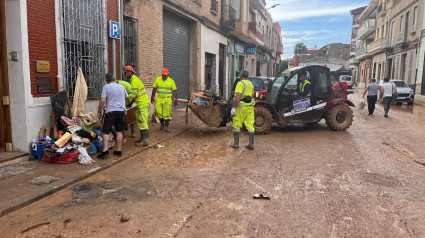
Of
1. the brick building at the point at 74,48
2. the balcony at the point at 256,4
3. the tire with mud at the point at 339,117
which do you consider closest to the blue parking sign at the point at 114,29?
the brick building at the point at 74,48

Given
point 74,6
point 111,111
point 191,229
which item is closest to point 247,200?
point 191,229

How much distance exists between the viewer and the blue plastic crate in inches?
243

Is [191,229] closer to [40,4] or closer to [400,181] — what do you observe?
[400,181]

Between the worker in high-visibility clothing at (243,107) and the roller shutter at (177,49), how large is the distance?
6173 mm

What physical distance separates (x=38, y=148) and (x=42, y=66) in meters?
1.60

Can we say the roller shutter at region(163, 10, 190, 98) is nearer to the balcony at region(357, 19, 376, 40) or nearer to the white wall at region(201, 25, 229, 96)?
the white wall at region(201, 25, 229, 96)

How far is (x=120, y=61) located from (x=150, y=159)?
378 centimetres

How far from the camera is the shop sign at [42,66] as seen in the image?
6316 millimetres

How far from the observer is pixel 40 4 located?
638 cm

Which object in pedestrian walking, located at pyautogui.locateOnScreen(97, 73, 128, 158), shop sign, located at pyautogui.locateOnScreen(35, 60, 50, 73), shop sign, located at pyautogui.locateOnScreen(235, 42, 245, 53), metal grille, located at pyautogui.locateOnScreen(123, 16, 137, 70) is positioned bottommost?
pedestrian walking, located at pyautogui.locateOnScreen(97, 73, 128, 158)

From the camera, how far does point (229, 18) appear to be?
20156 millimetres

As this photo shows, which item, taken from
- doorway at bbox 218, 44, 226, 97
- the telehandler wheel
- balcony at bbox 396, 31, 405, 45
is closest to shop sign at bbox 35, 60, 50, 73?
the telehandler wheel

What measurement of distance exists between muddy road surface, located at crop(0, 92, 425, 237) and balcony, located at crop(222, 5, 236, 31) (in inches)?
534

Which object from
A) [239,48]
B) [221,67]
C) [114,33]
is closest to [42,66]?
[114,33]
